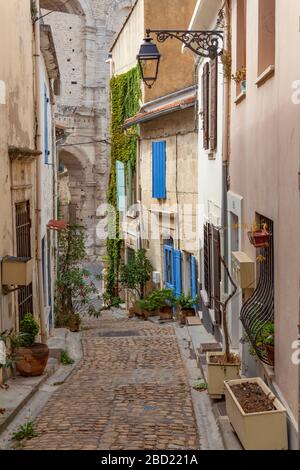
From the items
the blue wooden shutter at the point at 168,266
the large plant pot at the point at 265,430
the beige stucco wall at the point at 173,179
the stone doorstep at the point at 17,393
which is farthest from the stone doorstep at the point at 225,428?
the blue wooden shutter at the point at 168,266

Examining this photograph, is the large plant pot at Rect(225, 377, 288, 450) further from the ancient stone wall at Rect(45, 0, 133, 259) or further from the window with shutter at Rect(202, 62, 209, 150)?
the ancient stone wall at Rect(45, 0, 133, 259)

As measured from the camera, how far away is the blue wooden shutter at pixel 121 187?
23.4m

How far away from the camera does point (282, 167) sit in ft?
18.5

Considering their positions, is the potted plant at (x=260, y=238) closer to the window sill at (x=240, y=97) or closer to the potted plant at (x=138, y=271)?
the window sill at (x=240, y=97)

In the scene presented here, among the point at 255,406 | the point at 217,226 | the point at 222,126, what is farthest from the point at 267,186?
the point at 217,226

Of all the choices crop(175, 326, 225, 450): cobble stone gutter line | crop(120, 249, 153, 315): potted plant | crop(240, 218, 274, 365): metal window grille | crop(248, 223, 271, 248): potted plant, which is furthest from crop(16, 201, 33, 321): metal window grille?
crop(120, 249, 153, 315): potted plant

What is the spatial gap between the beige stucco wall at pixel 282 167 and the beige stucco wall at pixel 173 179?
8474 millimetres

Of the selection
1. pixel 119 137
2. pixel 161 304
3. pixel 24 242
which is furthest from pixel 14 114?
pixel 119 137

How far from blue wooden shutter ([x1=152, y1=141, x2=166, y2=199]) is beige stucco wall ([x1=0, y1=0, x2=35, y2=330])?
683 centimetres

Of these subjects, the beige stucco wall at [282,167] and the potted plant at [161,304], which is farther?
the potted plant at [161,304]

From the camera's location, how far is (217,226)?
458 inches

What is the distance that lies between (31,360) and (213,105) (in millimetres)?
5447

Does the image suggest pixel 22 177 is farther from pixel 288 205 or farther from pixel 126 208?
pixel 126 208

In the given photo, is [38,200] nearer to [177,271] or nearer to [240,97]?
[240,97]
